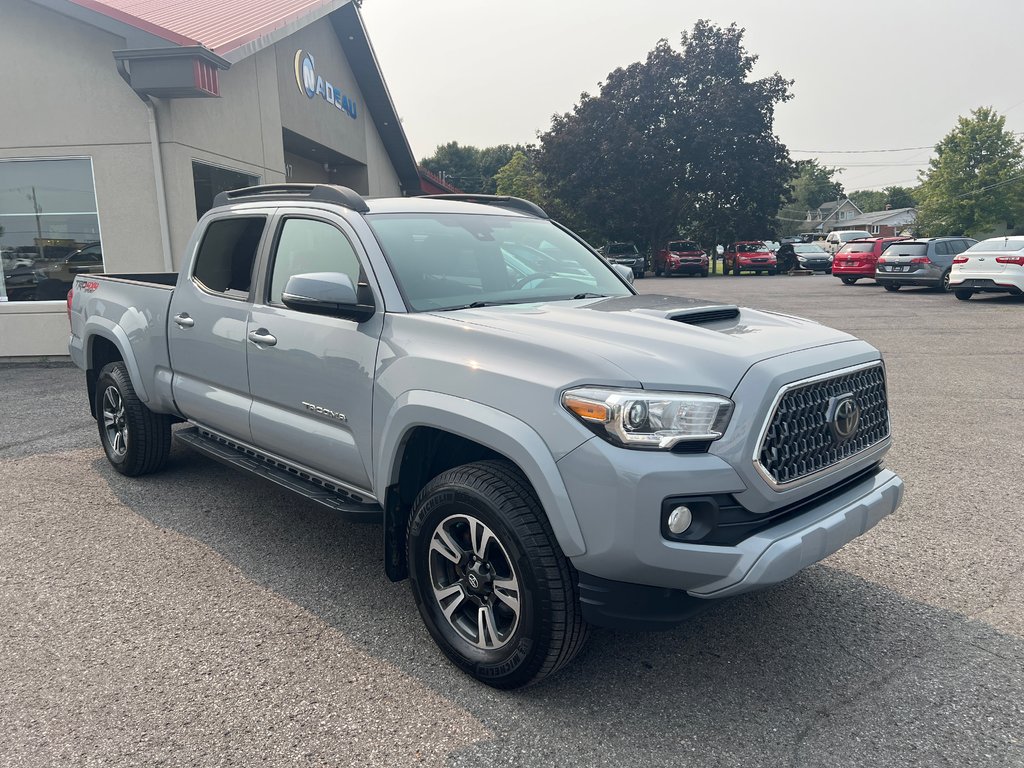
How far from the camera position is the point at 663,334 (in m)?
2.91

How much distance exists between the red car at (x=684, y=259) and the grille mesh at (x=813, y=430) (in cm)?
3339

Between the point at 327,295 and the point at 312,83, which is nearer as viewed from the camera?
the point at 327,295

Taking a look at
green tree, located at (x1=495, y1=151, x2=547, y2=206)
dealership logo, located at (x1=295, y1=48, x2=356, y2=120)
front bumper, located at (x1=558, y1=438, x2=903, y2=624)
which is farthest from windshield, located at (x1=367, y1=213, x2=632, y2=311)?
green tree, located at (x1=495, y1=151, x2=547, y2=206)

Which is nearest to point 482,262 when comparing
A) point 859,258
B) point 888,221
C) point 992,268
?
point 992,268

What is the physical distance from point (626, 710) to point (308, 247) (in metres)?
2.68

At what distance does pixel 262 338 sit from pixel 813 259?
36.9 meters

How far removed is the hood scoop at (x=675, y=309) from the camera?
10.5 ft

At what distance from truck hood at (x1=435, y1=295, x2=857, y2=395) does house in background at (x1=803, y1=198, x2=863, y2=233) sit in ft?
449

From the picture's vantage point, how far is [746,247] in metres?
37.5

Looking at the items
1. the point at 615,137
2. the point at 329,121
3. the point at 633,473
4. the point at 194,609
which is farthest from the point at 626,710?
the point at 615,137

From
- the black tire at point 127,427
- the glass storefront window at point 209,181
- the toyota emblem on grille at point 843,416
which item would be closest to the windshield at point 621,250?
the glass storefront window at point 209,181

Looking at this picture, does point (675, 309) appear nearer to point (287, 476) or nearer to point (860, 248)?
point (287, 476)

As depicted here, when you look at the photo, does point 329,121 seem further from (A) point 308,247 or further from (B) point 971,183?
(B) point 971,183

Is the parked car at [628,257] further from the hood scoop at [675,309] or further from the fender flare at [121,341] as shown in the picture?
the hood scoop at [675,309]
